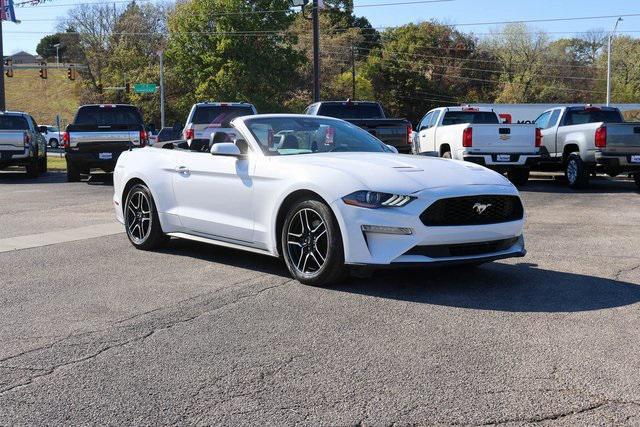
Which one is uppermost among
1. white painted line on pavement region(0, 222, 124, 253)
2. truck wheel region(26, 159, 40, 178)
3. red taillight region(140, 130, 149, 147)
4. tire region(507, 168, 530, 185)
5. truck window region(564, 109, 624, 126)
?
truck window region(564, 109, 624, 126)

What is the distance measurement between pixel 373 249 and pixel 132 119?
1466 cm

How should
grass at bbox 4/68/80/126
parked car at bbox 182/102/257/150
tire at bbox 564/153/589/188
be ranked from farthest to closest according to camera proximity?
grass at bbox 4/68/80/126, parked car at bbox 182/102/257/150, tire at bbox 564/153/589/188

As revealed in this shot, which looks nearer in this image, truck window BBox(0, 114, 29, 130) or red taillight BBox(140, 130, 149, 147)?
red taillight BBox(140, 130, 149, 147)

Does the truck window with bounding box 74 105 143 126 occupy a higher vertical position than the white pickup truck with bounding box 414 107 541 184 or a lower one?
higher

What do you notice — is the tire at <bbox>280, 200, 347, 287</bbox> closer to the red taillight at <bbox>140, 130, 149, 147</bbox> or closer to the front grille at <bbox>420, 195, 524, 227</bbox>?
the front grille at <bbox>420, 195, 524, 227</bbox>

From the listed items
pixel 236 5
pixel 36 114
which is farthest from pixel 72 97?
pixel 236 5

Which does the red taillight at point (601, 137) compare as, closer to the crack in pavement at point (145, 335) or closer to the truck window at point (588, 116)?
the truck window at point (588, 116)

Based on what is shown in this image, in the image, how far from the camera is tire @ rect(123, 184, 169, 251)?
26.9ft

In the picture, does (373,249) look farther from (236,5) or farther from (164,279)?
(236,5)

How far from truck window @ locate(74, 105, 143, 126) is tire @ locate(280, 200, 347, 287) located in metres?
13.6

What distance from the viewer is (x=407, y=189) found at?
603cm

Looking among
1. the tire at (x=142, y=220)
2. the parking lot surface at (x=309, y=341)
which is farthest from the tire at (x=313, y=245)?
the tire at (x=142, y=220)

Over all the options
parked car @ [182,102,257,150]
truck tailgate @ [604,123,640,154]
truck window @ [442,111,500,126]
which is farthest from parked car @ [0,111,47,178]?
truck tailgate @ [604,123,640,154]

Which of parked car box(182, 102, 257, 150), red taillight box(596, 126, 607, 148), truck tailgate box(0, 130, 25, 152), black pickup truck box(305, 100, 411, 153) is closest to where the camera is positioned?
red taillight box(596, 126, 607, 148)
